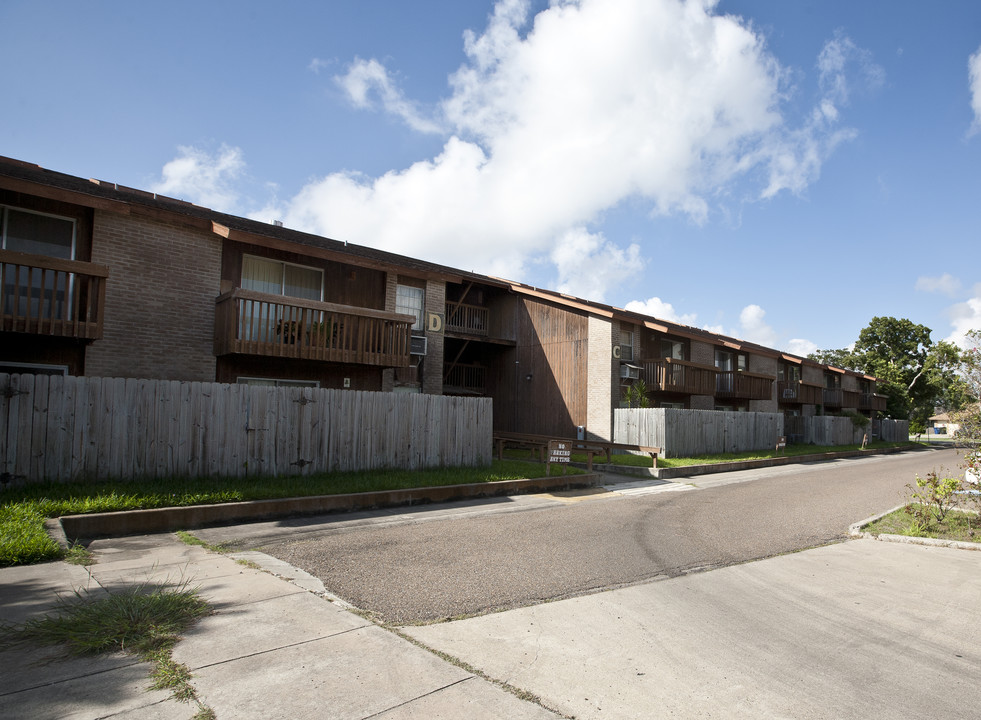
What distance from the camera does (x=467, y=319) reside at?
24.9m

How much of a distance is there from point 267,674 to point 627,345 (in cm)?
2409

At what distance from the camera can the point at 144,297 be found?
14648 mm

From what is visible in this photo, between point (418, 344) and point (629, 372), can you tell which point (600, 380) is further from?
point (418, 344)

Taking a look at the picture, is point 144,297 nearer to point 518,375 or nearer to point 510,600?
point 510,600

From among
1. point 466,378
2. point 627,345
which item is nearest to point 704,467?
point 627,345

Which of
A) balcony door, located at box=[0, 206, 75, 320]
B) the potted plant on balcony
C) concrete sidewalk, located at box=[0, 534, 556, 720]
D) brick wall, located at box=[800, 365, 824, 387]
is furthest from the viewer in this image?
brick wall, located at box=[800, 365, 824, 387]

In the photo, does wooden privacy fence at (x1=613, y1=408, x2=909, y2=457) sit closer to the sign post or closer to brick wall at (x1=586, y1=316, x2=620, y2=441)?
brick wall at (x1=586, y1=316, x2=620, y2=441)

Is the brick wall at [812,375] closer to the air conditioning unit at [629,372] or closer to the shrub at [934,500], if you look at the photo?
the air conditioning unit at [629,372]

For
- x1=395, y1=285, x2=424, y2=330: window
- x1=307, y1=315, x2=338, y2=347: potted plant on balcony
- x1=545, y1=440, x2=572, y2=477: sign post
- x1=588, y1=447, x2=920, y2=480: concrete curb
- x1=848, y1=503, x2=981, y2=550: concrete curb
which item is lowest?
x1=588, y1=447, x2=920, y2=480: concrete curb

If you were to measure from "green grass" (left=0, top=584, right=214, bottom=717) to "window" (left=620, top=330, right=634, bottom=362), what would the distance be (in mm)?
22668

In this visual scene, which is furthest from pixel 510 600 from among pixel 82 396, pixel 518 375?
pixel 518 375

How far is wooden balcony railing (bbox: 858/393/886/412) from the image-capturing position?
50103mm

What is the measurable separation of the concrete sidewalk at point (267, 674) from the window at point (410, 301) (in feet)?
48.8

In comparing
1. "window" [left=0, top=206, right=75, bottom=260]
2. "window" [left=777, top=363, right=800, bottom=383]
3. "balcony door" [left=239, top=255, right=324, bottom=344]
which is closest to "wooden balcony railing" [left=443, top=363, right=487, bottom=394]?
"balcony door" [left=239, top=255, right=324, bottom=344]
